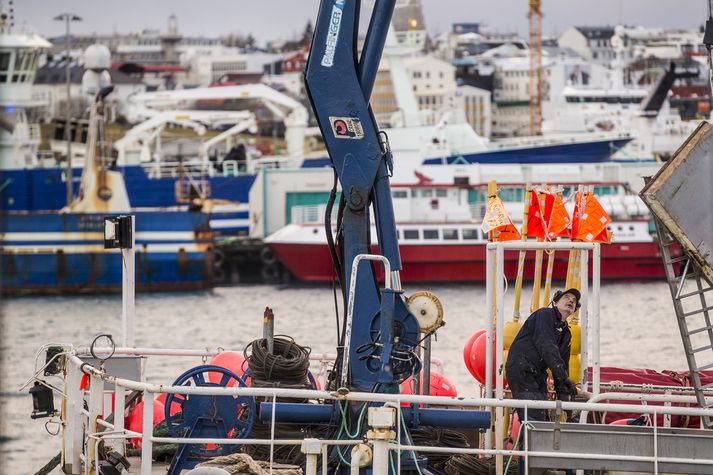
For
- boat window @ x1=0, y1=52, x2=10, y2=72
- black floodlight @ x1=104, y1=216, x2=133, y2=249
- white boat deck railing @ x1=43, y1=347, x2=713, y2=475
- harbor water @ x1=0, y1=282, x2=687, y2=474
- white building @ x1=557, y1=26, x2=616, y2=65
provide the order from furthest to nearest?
white building @ x1=557, y1=26, x2=616, y2=65 < boat window @ x1=0, y1=52, x2=10, y2=72 < harbor water @ x1=0, y1=282, x2=687, y2=474 < black floodlight @ x1=104, y1=216, x2=133, y2=249 < white boat deck railing @ x1=43, y1=347, x2=713, y2=475

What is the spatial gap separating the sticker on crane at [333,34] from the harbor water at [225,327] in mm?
12408

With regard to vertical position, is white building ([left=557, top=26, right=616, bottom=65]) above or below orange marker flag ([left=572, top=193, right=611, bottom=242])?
above

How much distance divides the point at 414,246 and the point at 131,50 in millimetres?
118075

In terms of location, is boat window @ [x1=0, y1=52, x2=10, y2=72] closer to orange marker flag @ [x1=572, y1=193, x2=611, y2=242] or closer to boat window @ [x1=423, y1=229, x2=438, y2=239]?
boat window @ [x1=423, y1=229, x2=438, y2=239]

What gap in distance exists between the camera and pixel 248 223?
7181 cm

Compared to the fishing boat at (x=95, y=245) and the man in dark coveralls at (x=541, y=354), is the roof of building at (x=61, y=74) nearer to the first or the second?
the fishing boat at (x=95, y=245)

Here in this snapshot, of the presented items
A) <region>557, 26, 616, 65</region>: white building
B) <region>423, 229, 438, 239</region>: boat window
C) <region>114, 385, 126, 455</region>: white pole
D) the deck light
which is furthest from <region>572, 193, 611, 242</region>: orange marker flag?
<region>557, 26, 616, 65</region>: white building

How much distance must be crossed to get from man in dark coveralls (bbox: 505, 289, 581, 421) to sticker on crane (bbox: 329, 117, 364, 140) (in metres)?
1.82

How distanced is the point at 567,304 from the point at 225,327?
33739mm

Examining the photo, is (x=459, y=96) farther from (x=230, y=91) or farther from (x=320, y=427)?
(x=320, y=427)

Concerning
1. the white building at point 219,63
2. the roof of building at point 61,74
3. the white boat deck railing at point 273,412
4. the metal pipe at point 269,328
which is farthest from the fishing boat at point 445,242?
the white building at point 219,63

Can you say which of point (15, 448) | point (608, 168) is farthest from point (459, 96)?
point (15, 448)

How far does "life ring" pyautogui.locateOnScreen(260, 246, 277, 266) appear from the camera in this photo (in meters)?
63.1

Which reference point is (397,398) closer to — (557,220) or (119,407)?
(119,407)
